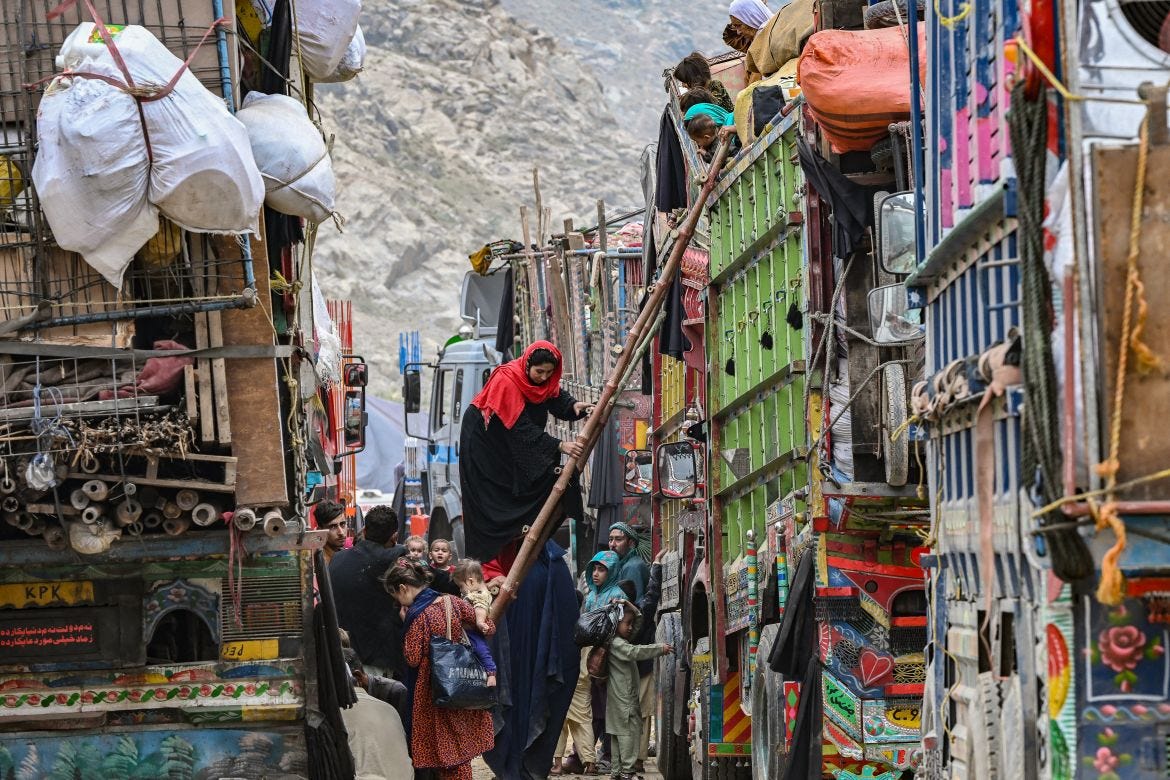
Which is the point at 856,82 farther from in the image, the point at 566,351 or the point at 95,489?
the point at 566,351

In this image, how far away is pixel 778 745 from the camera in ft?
29.3

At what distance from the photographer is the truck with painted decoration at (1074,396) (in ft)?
13.7

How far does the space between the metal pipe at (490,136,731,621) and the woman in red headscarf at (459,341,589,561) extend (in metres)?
0.22

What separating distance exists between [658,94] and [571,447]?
90.5 m

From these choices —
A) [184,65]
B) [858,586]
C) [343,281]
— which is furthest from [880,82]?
[343,281]

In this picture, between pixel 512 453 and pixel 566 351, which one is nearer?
pixel 512 453

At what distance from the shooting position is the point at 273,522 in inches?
291

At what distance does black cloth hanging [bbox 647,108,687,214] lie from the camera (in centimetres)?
1214

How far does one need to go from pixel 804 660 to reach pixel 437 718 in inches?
86.4

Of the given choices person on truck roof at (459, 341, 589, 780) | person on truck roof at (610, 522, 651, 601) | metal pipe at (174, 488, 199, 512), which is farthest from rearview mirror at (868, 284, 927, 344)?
person on truck roof at (610, 522, 651, 601)

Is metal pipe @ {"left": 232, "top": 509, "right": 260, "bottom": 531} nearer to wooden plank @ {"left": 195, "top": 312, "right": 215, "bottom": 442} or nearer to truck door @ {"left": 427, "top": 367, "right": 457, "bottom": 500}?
wooden plank @ {"left": 195, "top": 312, "right": 215, "bottom": 442}

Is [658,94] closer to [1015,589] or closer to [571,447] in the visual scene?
[571,447]

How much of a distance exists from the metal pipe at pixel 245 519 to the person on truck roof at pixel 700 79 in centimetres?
529

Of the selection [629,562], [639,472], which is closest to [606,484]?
[639,472]
